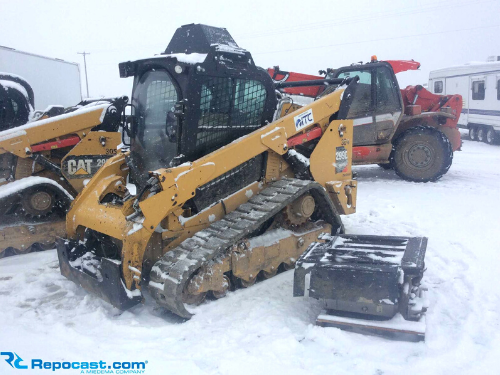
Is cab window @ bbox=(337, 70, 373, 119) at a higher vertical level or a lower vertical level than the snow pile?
higher

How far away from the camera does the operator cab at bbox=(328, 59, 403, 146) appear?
8633 millimetres

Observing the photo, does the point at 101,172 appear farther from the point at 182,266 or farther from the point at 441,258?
the point at 441,258

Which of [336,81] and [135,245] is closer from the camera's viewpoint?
[135,245]

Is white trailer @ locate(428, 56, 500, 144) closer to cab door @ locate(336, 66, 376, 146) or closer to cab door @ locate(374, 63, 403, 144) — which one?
cab door @ locate(374, 63, 403, 144)

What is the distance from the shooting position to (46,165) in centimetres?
630

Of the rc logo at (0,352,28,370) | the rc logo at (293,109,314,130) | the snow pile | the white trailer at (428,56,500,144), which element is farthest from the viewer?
the white trailer at (428,56,500,144)

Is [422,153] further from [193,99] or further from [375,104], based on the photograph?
[193,99]

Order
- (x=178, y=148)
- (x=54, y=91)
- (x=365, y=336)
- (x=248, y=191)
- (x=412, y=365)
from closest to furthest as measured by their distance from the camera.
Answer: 1. (x=412, y=365)
2. (x=365, y=336)
3. (x=178, y=148)
4. (x=248, y=191)
5. (x=54, y=91)

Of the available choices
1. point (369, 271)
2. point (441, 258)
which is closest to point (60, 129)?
point (369, 271)

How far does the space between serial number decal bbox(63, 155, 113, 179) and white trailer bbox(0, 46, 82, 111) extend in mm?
6336

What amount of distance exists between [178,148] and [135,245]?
3.49ft

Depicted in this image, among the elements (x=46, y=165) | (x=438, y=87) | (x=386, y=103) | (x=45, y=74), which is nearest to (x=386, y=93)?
(x=386, y=103)

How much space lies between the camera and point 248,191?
477cm

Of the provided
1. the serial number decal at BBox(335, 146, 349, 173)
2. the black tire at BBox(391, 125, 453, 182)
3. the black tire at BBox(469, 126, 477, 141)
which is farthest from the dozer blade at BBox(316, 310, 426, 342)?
the black tire at BBox(469, 126, 477, 141)
